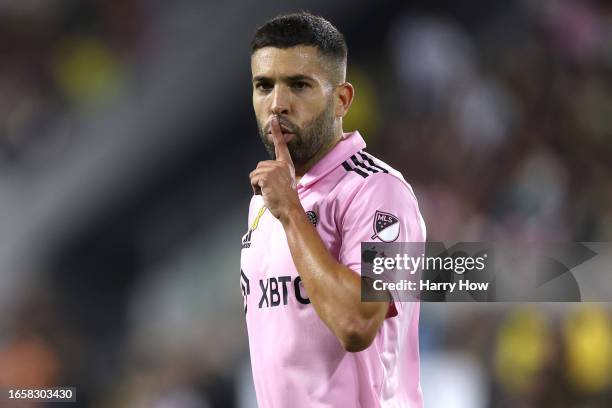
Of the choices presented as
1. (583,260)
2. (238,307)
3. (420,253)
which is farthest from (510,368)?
(420,253)

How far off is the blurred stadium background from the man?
410 centimetres

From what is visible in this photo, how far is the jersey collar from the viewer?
9.18ft

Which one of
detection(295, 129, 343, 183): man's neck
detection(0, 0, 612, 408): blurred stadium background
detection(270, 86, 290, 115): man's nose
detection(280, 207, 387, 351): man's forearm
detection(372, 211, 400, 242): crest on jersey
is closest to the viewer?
detection(280, 207, 387, 351): man's forearm

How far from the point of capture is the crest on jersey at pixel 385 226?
8.43ft

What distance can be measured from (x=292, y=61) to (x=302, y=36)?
78mm

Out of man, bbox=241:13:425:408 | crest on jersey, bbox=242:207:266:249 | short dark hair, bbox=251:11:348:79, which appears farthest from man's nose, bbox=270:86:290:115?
crest on jersey, bbox=242:207:266:249

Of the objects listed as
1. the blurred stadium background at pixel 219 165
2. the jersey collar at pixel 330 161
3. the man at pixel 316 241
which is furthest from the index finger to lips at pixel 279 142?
the blurred stadium background at pixel 219 165

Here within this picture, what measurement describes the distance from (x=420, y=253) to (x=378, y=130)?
584 centimetres

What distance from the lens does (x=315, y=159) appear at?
2871mm

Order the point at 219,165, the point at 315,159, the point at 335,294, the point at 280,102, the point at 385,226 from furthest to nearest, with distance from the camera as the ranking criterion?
1. the point at 219,165
2. the point at 315,159
3. the point at 280,102
4. the point at 385,226
5. the point at 335,294

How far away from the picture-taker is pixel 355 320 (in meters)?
2.42

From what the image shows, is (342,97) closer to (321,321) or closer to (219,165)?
(321,321)

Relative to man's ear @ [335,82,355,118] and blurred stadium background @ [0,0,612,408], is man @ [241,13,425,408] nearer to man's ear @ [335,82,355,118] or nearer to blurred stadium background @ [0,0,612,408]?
man's ear @ [335,82,355,118]

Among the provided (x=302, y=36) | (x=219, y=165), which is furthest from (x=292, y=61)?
(x=219, y=165)
